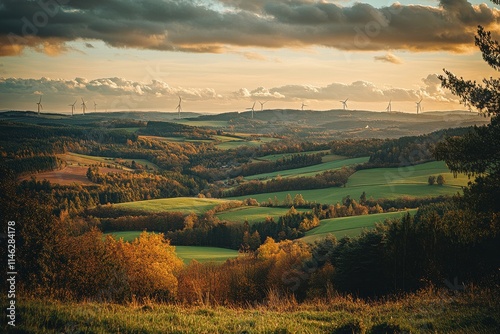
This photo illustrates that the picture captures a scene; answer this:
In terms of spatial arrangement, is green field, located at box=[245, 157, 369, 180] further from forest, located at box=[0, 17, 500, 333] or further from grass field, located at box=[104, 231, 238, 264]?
grass field, located at box=[104, 231, 238, 264]

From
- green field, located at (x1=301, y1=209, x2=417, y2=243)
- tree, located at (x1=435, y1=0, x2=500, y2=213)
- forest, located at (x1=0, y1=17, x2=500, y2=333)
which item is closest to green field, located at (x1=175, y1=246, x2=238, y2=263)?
forest, located at (x1=0, y1=17, x2=500, y2=333)

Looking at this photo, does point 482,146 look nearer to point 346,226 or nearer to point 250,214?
point 346,226

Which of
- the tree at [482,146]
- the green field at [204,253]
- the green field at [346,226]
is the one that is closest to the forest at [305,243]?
the tree at [482,146]

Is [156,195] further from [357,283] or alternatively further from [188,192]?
[357,283]

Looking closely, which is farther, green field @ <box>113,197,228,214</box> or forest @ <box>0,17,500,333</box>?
green field @ <box>113,197,228,214</box>

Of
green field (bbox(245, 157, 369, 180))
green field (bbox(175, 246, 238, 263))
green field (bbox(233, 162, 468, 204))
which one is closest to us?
green field (bbox(175, 246, 238, 263))

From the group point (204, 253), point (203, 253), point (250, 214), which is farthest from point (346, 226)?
point (250, 214)

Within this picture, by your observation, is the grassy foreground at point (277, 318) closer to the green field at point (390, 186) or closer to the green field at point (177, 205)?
the green field at point (390, 186)
